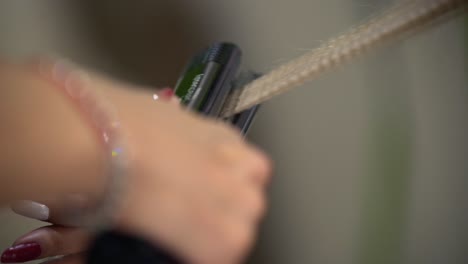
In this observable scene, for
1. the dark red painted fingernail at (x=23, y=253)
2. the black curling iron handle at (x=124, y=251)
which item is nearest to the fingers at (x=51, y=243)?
the dark red painted fingernail at (x=23, y=253)

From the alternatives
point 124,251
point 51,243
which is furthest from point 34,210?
point 124,251

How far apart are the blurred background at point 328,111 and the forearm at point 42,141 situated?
0.30 metres

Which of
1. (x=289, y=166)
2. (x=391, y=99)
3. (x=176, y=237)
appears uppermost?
(x=391, y=99)

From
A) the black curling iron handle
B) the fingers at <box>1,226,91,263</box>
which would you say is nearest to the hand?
the black curling iron handle

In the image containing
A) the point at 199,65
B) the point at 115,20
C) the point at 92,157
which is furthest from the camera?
the point at 115,20

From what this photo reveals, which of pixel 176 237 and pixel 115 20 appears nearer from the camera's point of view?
pixel 176 237

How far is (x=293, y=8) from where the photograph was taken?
Result: 63 cm

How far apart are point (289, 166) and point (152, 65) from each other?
26 centimetres

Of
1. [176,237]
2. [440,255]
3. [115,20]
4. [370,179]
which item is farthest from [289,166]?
[176,237]

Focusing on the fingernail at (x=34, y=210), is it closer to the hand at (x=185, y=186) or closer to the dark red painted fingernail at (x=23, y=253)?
the dark red painted fingernail at (x=23, y=253)

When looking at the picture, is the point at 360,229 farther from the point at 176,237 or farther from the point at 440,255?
the point at 176,237

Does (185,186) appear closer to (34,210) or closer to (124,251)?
(124,251)

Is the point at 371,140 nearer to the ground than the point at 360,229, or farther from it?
farther from it

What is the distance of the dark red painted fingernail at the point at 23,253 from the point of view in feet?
1.51
